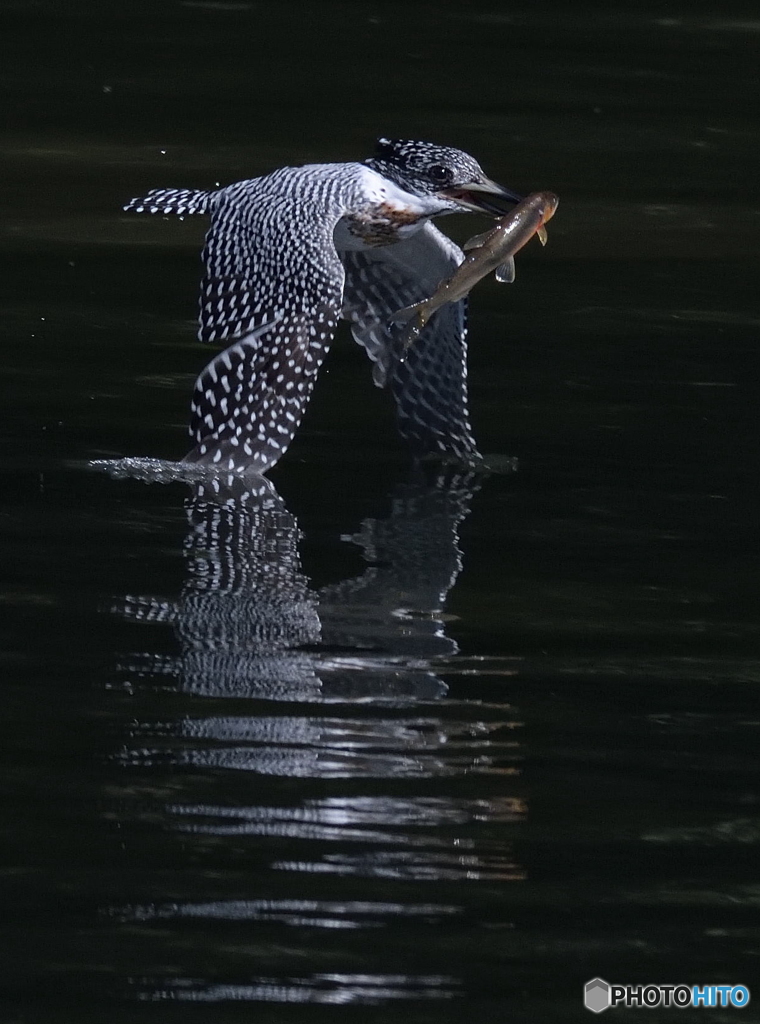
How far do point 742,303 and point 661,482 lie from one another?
11.0 ft

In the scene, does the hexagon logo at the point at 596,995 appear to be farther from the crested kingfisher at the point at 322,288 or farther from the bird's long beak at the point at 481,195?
the bird's long beak at the point at 481,195

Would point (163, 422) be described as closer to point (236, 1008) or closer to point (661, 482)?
point (661, 482)

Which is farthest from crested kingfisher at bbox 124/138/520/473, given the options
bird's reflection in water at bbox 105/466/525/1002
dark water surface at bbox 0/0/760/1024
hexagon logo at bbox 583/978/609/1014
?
hexagon logo at bbox 583/978/609/1014

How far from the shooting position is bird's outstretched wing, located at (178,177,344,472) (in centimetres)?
973

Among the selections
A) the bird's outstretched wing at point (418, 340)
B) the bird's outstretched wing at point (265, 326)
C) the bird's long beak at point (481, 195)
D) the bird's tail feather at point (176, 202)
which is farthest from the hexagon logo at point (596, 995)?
the bird's tail feather at point (176, 202)

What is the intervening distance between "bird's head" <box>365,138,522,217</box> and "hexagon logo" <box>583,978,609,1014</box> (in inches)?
202

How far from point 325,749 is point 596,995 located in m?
1.51

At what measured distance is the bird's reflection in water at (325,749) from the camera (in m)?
6.11

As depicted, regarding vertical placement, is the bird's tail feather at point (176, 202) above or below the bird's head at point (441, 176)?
below

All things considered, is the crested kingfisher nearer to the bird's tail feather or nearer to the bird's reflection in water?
the bird's tail feather

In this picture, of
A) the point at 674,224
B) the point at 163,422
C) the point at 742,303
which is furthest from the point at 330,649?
the point at 674,224

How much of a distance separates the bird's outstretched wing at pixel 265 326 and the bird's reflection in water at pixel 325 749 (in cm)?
56

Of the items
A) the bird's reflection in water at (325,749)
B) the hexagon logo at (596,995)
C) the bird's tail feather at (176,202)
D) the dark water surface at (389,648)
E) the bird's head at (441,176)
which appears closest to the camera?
the hexagon logo at (596,995)

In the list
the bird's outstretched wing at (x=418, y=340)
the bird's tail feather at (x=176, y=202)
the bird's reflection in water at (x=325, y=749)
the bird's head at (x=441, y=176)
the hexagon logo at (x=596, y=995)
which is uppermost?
the bird's head at (x=441, y=176)
